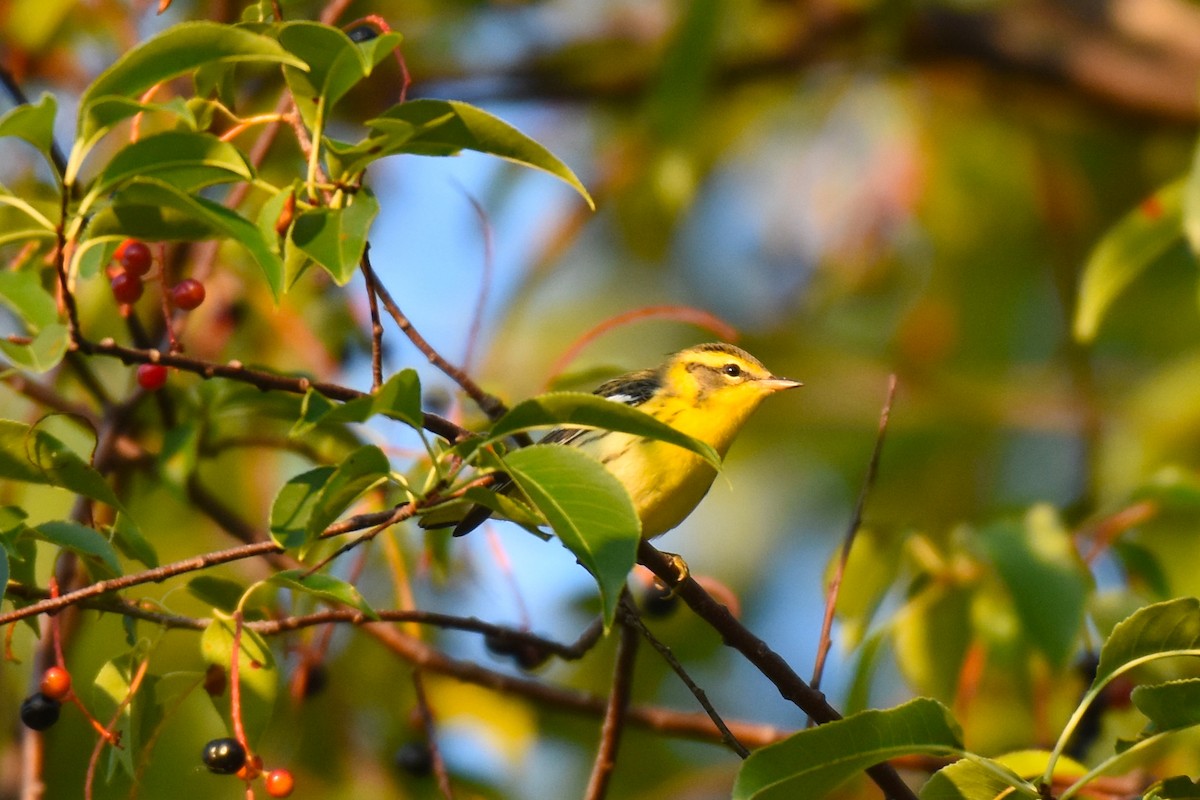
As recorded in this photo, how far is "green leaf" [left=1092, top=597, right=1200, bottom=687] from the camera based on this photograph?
91.8 inches

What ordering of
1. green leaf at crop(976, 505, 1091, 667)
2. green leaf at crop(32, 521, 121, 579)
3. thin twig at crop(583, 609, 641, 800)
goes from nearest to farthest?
green leaf at crop(32, 521, 121, 579)
thin twig at crop(583, 609, 641, 800)
green leaf at crop(976, 505, 1091, 667)

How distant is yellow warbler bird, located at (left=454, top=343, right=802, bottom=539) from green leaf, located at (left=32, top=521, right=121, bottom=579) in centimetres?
129

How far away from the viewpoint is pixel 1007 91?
730 centimetres

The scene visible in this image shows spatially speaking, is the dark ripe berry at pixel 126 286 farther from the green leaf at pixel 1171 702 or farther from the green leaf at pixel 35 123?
the green leaf at pixel 1171 702

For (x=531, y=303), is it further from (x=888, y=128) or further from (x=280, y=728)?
(x=280, y=728)

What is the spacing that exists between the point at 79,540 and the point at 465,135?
950 mm

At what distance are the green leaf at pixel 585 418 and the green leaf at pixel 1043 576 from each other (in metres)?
1.80

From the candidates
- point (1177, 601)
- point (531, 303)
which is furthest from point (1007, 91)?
point (1177, 601)

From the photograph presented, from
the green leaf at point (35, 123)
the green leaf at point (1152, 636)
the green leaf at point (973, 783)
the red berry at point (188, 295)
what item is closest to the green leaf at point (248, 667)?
the red berry at point (188, 295)

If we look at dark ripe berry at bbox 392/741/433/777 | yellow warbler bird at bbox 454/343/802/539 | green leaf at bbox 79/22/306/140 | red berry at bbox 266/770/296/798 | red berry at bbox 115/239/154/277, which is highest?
green leaf at bbox 79/22/306/140

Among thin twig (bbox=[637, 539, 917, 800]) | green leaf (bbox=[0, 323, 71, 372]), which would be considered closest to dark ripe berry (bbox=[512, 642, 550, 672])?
thin twig (bbox=[637, 539, 917, 800])

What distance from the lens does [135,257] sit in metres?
2.86

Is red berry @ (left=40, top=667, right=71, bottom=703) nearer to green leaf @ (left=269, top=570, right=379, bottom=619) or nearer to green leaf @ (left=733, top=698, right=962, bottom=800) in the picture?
green leaf @ (left=269, top=570, right=379, bottom=619)

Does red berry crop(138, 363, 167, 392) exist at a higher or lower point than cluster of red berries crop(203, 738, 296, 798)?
higher
